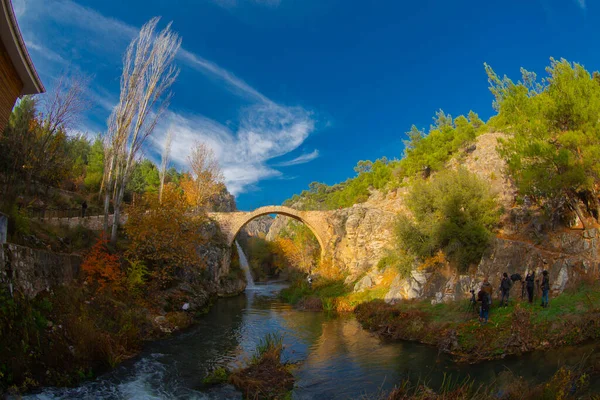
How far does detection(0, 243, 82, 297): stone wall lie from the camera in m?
9.59

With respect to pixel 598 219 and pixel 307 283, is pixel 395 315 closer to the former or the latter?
pixel 598 219

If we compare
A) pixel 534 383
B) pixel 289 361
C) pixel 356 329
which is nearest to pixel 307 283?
pixel 356 329

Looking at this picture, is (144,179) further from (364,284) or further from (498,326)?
(498,326)

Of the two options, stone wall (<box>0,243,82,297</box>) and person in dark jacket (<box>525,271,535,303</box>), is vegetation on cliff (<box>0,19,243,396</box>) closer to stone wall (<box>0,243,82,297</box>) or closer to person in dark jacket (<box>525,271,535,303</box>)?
stone wall (<box>0,243,82,297</box>)

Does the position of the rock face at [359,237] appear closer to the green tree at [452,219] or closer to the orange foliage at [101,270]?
the green tree at [452,219]

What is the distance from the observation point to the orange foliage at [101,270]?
15555 mm

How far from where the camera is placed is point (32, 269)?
35.9ft

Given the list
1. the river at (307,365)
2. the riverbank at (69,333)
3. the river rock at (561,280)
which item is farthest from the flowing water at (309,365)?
the river rock at (561,280)

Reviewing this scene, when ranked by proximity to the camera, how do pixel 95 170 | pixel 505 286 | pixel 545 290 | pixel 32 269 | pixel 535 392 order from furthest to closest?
pixel 95 170 → pixel 505 286 → pixel 545 290 → pixel 32 269 → pixel 535 392

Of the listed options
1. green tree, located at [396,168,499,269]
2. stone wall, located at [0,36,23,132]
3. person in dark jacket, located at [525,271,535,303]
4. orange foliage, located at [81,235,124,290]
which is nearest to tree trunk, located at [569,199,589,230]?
green tree, located at [396,168,499,269]

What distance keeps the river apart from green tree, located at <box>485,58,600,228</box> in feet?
26.0

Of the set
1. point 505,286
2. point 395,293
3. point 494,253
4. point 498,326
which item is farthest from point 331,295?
point 498,326

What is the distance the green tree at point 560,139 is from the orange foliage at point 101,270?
19.7 metres

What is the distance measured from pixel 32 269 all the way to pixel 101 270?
527cm
